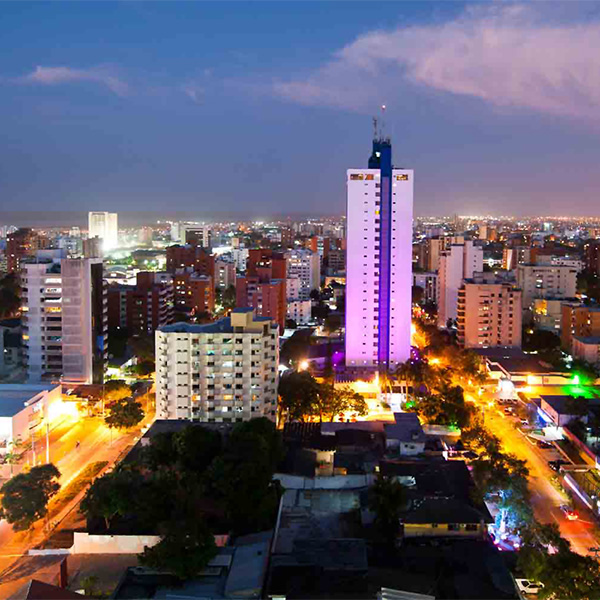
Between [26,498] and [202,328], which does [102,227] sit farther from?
[26,498]

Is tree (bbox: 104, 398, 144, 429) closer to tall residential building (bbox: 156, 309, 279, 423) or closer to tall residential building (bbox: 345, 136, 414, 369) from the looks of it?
tall residential building (bbox: 156, 309, 279, 423)

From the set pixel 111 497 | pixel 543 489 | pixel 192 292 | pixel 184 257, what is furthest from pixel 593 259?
pixel 111 497

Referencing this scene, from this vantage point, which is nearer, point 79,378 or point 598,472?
point 598,472

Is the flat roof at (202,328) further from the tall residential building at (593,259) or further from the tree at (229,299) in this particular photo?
the tall residential building at (593,259)

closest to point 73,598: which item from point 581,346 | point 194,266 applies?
point 581,346

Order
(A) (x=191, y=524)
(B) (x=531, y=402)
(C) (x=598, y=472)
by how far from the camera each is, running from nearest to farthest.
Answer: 1. (A) (x=191, y=524)
2. (C) (x=598, y=472)
3. (B) (x=531, y=402)

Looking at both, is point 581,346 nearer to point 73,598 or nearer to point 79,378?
point 79,378
